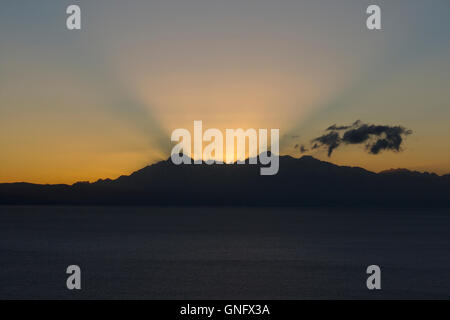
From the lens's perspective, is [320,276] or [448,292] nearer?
[448,292]

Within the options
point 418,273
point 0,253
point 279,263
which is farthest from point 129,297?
point 0,253

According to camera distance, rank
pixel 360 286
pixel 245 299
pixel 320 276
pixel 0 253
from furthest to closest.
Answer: pixel 0 253 < pixel 320 276 < pixel 360 286 < pixel 245 299

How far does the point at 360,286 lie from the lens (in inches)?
2362

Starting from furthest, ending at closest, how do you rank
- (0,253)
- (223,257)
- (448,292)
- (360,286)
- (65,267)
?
(0,253) < (223,257) < (65,267) < (360,286) < (448,292)

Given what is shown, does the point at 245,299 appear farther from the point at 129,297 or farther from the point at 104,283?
the point at 104,283

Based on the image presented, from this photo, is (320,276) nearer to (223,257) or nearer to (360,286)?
(360,286)
